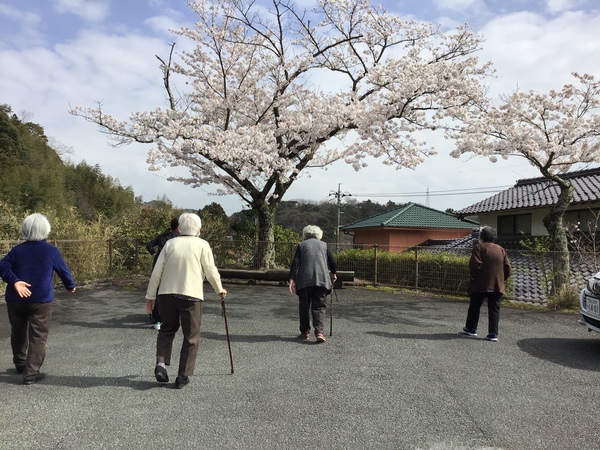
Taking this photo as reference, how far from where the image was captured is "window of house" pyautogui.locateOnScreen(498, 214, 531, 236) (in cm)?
1689

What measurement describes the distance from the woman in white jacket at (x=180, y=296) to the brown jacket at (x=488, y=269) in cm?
376

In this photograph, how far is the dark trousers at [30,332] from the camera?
407cm

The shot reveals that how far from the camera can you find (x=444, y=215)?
2972 cm

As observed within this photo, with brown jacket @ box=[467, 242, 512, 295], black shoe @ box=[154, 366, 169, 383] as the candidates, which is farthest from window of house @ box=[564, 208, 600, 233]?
black shoe @ box=[154, 366, 169, 383]

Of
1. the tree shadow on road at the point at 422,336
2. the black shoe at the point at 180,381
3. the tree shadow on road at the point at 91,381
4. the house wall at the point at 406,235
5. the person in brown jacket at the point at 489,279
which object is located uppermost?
the house wall at the point at 406,235

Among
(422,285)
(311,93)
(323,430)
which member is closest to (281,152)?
(311,93)

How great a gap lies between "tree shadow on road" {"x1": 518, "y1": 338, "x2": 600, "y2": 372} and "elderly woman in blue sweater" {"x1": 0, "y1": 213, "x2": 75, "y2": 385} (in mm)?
5499

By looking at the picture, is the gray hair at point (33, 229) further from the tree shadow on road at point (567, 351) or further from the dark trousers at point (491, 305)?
the tree shadow on road at point (567, 351)

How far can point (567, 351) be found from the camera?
5.60 m

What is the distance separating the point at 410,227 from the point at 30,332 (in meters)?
25.0

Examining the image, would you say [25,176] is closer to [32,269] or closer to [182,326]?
[32,269]

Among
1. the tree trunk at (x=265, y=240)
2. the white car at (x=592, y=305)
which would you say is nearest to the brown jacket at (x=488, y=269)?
the white car at (x=592, y=305)

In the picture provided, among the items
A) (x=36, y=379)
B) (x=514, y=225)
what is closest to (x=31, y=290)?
(x=36, y=379)

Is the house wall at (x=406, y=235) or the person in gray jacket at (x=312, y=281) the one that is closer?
the person in gray jacket at (x=312, y=281)
